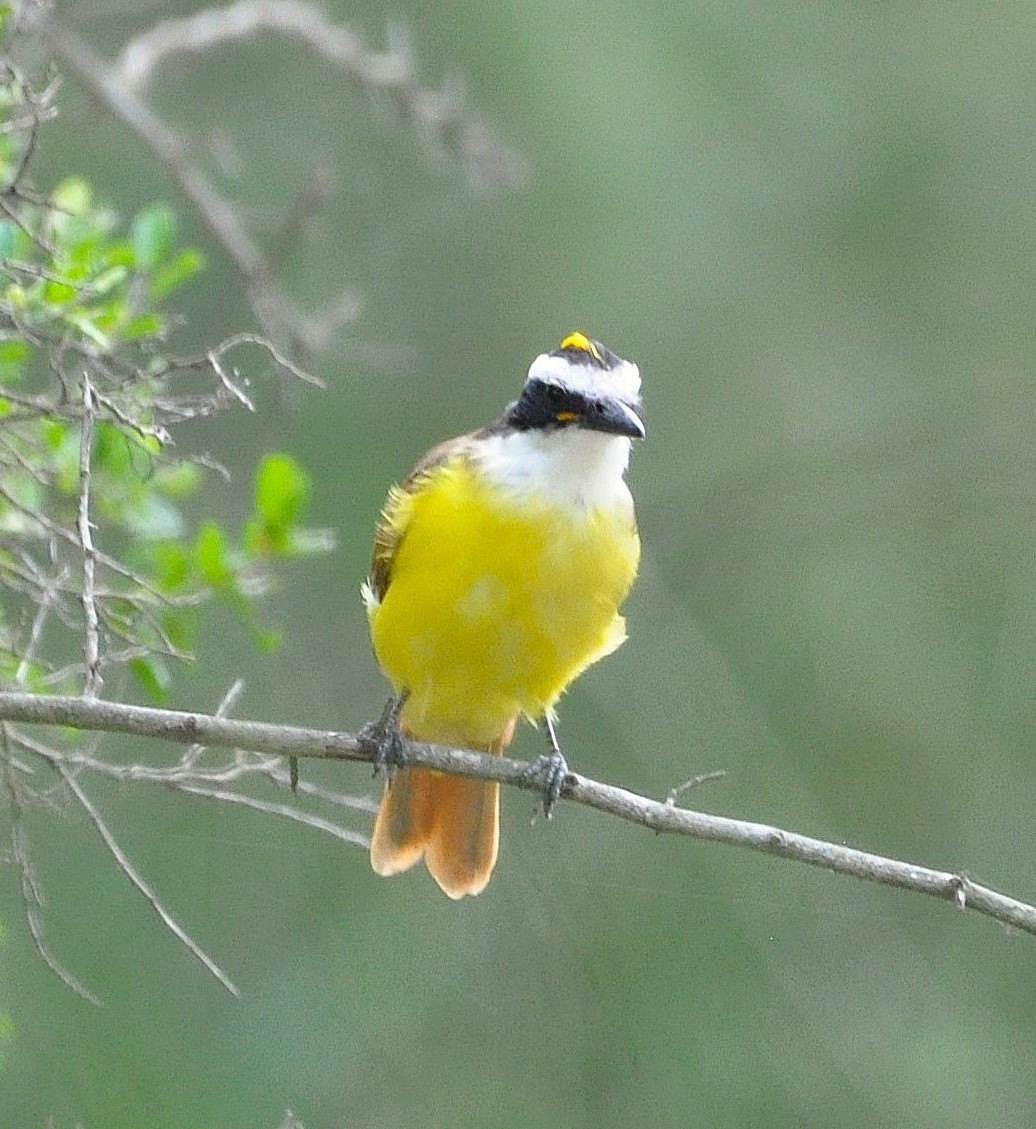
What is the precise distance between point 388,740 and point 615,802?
767 mm

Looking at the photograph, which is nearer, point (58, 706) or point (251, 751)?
point (58, 706)

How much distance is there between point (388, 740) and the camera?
4355mm

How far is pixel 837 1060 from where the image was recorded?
6391mm

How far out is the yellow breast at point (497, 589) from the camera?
430 cm

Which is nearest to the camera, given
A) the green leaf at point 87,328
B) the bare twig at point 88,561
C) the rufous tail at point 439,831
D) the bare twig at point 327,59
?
the bare twig at point 88,561

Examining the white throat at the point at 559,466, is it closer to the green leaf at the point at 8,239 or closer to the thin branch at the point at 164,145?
the thin branch at the point at 164,145

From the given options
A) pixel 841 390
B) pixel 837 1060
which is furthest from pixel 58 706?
pixel 841 390

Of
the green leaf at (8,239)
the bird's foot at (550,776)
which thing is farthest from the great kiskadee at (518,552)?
the green leaf at (8,239)

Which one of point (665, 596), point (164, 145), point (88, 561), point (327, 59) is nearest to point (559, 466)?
point (88, 561)

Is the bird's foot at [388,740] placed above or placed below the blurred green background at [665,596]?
below

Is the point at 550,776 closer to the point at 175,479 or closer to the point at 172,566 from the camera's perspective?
the point at 172,566

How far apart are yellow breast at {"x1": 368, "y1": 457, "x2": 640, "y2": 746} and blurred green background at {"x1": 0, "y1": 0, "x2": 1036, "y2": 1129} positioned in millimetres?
1013

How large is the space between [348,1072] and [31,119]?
181 inches

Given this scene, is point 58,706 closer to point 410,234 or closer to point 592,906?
point 592,906
